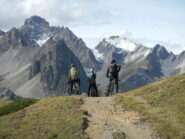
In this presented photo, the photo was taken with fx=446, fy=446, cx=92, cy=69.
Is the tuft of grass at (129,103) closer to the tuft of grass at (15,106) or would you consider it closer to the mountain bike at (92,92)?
Answer: the mountain bike at (92,92)

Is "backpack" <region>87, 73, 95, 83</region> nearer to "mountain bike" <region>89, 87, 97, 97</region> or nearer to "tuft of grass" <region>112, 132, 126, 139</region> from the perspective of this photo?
"mountain bike" <region>89, 87, 97, 97</region>

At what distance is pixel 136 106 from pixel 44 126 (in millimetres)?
8125

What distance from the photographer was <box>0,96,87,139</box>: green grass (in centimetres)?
3032

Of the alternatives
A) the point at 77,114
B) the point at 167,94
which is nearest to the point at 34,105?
the point at 77,114

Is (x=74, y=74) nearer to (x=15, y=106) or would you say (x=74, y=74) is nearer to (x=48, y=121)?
(x=15, y=106)

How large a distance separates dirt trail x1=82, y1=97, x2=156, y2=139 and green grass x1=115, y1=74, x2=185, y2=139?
794mm

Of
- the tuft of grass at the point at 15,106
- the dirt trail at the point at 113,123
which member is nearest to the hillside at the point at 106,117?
the dirt trail at the point at 113,123

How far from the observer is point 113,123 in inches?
1255

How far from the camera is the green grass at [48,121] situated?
3032cm

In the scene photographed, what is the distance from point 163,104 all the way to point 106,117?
536 cm

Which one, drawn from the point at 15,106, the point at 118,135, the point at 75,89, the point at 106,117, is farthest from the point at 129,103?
the point at 75,89

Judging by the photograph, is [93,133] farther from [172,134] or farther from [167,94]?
[167,94]

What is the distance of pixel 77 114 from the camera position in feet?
110

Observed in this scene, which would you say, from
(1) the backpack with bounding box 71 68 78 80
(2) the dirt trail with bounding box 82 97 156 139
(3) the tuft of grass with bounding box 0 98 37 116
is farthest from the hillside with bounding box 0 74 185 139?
(1) the backpack with bounding box 71 68 78 80
